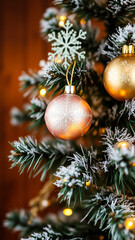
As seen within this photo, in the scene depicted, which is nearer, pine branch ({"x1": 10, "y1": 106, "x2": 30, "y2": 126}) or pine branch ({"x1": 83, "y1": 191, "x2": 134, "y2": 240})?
pine branch ({"x1": 83, "y1": 191, "x2": 134, "y2": 240})

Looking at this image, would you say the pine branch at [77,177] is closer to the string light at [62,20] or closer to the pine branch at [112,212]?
the pine branch at [112,212]

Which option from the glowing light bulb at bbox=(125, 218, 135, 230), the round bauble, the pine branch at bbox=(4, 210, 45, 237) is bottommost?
the pine branch at bbox=(4, 210, 45, 237)

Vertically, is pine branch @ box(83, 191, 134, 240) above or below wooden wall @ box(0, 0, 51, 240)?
below

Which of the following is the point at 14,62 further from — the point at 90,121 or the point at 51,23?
the point at 90,121

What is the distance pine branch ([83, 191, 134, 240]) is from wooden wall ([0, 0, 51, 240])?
28.8 inches

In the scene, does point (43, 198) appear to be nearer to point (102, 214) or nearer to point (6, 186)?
point (6, 186)

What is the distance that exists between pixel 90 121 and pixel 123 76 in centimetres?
11

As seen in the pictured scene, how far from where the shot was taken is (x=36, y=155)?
57cm

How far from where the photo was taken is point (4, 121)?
1224 mm

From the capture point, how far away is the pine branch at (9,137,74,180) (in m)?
0.54

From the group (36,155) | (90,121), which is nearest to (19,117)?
(36,155)

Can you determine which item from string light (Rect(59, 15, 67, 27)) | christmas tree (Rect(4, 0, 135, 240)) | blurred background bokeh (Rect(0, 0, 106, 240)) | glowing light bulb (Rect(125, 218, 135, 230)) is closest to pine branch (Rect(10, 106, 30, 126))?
christmas tree (Rect(4, 0, 135, 240))

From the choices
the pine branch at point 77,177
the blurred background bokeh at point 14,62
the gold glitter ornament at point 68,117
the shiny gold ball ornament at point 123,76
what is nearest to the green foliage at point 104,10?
the shiny gold ball ornament at point 123,76

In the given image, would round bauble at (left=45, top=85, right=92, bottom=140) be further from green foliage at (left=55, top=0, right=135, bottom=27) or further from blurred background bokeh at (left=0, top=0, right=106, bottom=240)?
blurred background bokeh at (left=0, top=0, right=106, bottom=240)
